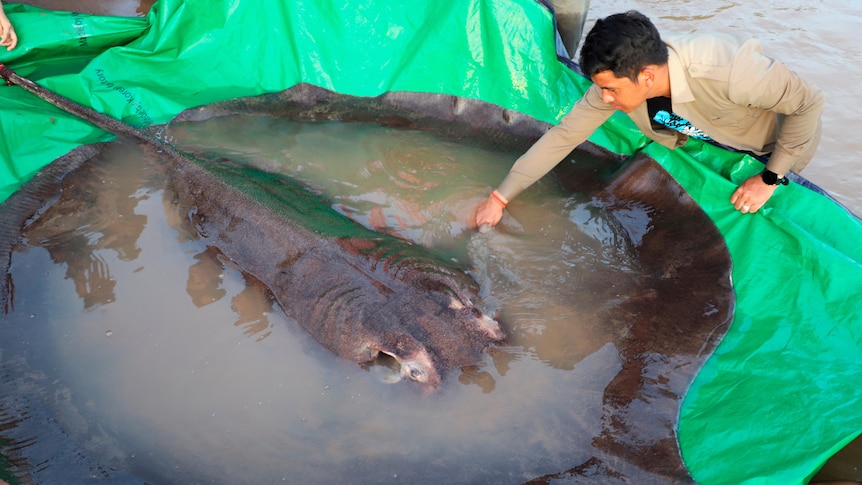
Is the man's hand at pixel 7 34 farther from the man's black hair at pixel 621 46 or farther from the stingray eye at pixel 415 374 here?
the man's black hair at pixel 621 46

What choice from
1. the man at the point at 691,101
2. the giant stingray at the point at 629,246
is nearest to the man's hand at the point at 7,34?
the giant stingray at the point at 629,246

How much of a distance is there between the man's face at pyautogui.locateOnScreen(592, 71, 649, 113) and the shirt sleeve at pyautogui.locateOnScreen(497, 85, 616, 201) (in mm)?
316

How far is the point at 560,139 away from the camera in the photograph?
12.4 ft

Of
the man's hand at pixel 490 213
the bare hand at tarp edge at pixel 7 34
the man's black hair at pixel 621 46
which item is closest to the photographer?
the man's black hair at pixel 621 46

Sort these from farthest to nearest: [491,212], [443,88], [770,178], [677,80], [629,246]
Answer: [443,88], [491,212], [629,246], [770,178], [677,80]

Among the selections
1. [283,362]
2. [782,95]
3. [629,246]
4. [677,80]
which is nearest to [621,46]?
[677,80]

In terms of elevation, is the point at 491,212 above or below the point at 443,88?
below

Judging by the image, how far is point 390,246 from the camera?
3670 millimetres

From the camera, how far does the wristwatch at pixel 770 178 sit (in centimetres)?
348

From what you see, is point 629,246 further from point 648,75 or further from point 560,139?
point 648,75

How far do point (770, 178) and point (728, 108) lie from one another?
0.51 meters

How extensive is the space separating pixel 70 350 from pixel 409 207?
230cm

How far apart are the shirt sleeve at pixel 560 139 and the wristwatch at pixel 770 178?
100 cm

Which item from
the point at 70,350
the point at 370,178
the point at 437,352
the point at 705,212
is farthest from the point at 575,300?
the point at 70,350
